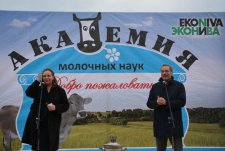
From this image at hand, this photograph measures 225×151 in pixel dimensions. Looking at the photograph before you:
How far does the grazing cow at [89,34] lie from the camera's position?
461cm

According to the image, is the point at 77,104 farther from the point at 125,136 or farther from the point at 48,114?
the point at 48,114

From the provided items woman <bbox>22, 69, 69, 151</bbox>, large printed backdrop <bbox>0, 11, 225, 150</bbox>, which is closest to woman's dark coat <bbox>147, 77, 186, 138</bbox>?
woman <bbox>22, 69, 69, 151</bbox>

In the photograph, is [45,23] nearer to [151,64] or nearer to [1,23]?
[1,23]

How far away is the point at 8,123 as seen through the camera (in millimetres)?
4551

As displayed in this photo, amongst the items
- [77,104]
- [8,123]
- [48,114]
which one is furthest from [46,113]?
[8,123]

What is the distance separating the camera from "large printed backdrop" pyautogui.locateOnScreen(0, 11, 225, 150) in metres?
4.55

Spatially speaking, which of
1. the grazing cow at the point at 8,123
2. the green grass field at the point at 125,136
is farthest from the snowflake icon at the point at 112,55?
the grazing cow at the point at 8,123

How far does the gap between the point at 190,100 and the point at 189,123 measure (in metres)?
0.29

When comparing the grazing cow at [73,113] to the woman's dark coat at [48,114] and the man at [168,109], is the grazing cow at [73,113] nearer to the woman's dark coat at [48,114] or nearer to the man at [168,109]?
the woman's dark coat at [48,114]

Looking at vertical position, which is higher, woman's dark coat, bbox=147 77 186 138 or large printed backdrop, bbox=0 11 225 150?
large printed backdrop, bbox=0 11 225 150

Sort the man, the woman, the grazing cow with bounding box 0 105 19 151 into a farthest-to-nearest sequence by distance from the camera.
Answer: the grazing cow with bounding box 0 105 19 151 → the man → the woman

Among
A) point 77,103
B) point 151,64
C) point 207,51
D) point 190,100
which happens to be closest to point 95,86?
point 77,103

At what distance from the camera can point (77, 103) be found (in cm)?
461

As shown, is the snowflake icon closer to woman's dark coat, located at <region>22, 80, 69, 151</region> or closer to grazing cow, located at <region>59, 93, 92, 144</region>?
grazing cow, located at <region>59, 93, 92, 144</region>
